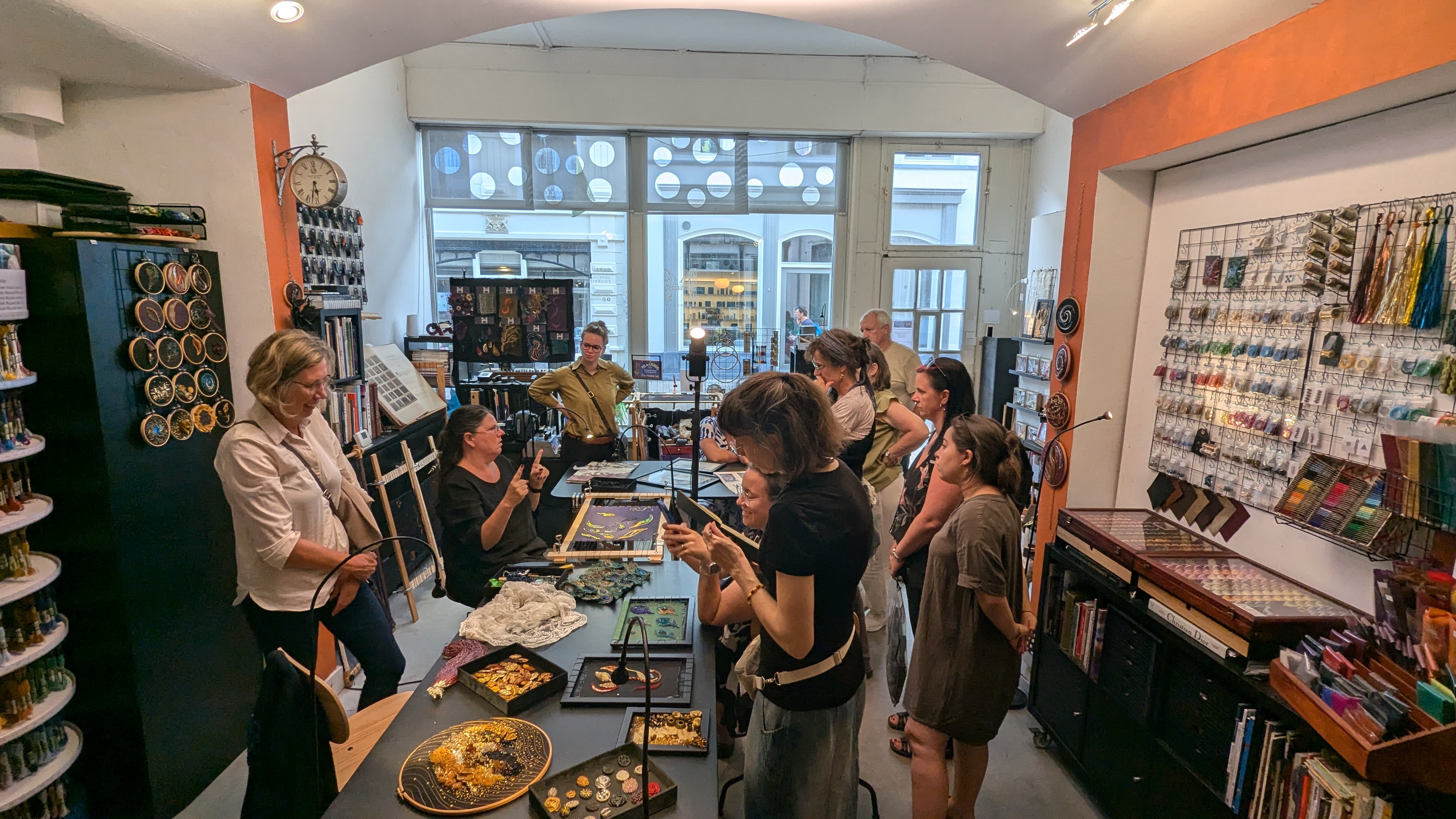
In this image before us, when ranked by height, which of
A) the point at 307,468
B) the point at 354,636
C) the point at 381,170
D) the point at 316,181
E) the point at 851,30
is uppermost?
the point at 851,30

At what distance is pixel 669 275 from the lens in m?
6.97

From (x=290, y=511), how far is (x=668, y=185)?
5113 millimetres

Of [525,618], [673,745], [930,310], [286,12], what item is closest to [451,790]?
[673,745]

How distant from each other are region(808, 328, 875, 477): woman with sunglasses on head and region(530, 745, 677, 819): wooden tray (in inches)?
85.2

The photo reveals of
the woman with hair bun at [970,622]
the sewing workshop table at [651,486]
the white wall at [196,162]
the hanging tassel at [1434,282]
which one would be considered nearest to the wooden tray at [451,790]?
the woman with hair bun at [970,622]

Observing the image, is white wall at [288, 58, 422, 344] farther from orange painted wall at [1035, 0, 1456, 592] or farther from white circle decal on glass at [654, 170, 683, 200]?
orange painted wall at [1035, 0, 1456, 592]

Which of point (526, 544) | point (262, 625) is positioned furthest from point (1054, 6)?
point (262, 625)

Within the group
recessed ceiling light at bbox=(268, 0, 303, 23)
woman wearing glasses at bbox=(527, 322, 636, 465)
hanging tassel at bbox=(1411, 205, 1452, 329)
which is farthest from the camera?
woman wearing glasses at bbox=(527, 322, 636, 465)

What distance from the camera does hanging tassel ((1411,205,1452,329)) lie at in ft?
6.48

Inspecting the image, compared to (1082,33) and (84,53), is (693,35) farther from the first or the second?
(84,53)

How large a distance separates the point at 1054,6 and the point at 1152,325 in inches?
60.2

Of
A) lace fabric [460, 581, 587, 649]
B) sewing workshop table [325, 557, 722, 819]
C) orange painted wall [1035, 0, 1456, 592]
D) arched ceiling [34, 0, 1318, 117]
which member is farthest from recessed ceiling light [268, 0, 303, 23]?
orange painted wall [1035, 0, 1456, 592]

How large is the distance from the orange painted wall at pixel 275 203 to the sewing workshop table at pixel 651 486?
5.11 ft

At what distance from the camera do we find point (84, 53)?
2.42m
